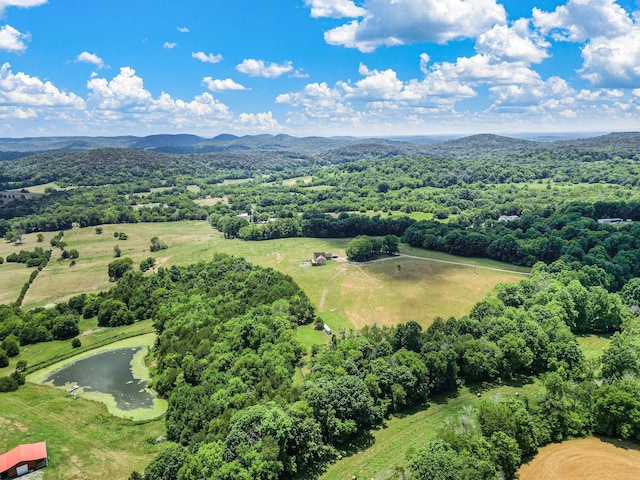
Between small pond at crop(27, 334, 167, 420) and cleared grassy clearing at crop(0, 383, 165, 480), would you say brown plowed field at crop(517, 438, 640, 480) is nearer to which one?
cleared grassy clearing at crop(0, 383, 165, 480)

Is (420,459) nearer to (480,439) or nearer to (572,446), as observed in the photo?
(480,439)

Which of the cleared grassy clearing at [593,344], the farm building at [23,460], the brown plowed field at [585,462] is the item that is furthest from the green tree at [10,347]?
the cleared grassy clearing at [593,344]

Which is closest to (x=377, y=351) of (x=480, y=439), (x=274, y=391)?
(x=274, y=391)

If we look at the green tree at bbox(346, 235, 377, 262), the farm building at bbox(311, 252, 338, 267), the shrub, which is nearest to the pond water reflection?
the shrub

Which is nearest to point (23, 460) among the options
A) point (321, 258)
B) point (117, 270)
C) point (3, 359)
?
point (3, 359)

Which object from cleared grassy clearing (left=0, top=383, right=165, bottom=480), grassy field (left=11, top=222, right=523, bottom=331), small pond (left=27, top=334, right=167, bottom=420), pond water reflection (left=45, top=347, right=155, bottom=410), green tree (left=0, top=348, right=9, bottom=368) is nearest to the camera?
cleared grassy clearing (left=0, top=383, right=165, bottom=480)

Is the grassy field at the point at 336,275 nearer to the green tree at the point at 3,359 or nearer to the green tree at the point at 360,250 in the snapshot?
the green tree at the point at 360,250
